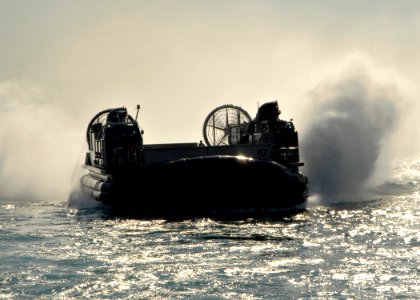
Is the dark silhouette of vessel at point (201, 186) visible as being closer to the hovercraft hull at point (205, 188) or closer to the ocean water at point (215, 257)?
the hovercraft hull at point (205, 188)

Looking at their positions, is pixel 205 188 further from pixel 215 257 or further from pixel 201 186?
→ pixel 215 257

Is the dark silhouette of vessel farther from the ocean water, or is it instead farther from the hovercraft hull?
the ocean water

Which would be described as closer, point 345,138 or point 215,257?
point 215,257

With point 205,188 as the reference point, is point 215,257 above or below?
below

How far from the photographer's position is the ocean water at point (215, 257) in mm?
15812

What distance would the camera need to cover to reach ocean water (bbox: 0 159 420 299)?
15.8 meters

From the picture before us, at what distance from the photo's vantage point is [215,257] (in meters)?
19.4

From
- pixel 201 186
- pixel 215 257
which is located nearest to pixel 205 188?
pixel 201 186

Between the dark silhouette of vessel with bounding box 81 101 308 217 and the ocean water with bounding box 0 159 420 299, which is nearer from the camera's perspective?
the ocean water with bounding box 0 159 420 299

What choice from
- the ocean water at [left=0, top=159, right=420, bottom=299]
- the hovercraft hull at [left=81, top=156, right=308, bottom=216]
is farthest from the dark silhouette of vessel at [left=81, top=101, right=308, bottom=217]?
the ocean water at [left=0, top=159, right=420, bottom=299]

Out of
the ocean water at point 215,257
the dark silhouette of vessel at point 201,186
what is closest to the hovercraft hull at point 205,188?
Result: the dark silhouette of vessel at point 201,186

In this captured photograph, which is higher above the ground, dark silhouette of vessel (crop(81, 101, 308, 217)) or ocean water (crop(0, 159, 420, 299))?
dark silhouette of vessel (crop(81, 101, 308, 217))

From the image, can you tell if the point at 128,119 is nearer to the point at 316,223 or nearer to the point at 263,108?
the point at 263,108

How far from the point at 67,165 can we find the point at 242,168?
21660mm
